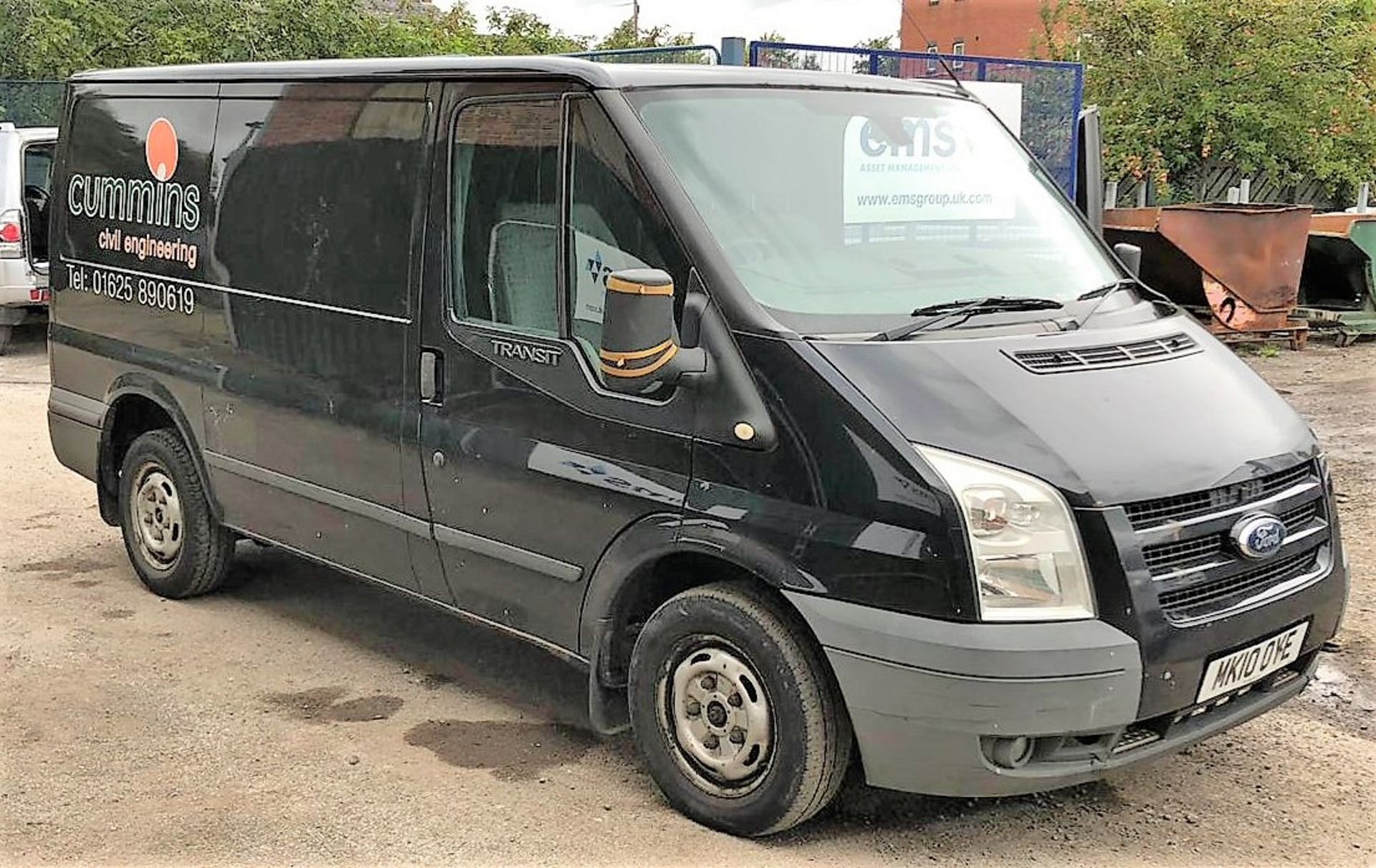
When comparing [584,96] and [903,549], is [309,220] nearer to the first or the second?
[584,96]

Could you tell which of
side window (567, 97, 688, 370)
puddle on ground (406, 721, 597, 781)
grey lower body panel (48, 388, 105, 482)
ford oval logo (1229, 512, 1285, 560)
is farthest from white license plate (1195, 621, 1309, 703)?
grey lower body panel (48, 388, 105, 482)

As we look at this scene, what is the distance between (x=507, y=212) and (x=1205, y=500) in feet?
7.30

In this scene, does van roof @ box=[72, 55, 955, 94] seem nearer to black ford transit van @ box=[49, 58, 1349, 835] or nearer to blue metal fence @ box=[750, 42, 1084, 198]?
black ford transit van @ box=[49, 58, 1349, 835]

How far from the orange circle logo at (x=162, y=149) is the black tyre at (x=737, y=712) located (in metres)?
3.07

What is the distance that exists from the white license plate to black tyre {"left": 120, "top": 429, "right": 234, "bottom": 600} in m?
3.95

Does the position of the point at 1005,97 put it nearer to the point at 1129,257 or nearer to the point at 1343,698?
the point at 1129,257

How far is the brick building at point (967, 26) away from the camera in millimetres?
38281

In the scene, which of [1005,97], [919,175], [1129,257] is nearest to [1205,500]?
[919,175]

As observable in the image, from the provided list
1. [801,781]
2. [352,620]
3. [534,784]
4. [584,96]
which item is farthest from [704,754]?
[352,620]

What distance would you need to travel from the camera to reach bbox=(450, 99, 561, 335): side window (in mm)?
4285

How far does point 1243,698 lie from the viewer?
3914 mm

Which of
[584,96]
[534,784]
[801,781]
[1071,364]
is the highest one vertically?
[584,96]

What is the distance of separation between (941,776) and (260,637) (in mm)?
3172

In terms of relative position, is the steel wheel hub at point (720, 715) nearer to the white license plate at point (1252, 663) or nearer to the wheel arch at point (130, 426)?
the white license plate at point (1252, 663)
